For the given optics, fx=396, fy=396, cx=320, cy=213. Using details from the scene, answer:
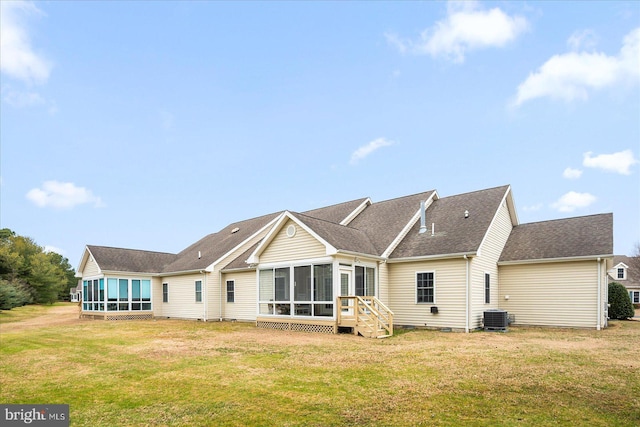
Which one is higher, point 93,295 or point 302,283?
point 302,283

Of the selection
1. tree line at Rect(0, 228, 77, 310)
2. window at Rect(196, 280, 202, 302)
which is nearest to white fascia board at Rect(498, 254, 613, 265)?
window at Rect(196, 280, 202, 302)

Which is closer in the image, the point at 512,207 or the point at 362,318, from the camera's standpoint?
the point at 362,318

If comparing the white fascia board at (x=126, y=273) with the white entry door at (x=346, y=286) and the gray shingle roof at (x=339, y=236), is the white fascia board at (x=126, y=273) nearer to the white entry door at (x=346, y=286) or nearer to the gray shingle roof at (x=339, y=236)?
the gray shingle roof at (x=339, y=236)

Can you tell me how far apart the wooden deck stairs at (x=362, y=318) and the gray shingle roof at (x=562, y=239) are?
23.6ft

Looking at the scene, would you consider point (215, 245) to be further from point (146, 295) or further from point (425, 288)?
point (425, 288)

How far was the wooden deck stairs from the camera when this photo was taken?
565 inches

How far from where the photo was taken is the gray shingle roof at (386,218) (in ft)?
62.1

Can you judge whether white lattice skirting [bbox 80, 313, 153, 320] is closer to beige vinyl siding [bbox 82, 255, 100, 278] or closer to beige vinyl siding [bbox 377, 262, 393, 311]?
beige vinyl siding [bbox 82, 255, 100, 278]

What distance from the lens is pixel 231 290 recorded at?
22.5 meters

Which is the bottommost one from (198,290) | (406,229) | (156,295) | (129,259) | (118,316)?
(118,316)

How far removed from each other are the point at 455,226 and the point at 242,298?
11737 millimetres

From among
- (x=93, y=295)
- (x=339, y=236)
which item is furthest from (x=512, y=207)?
(x=93, y=295)

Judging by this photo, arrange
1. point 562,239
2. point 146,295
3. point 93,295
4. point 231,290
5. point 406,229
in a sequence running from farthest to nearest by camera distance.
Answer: point 146,295, point 93,295, point 231,290, point 406,229, point 562,239

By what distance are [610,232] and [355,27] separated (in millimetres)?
14844
